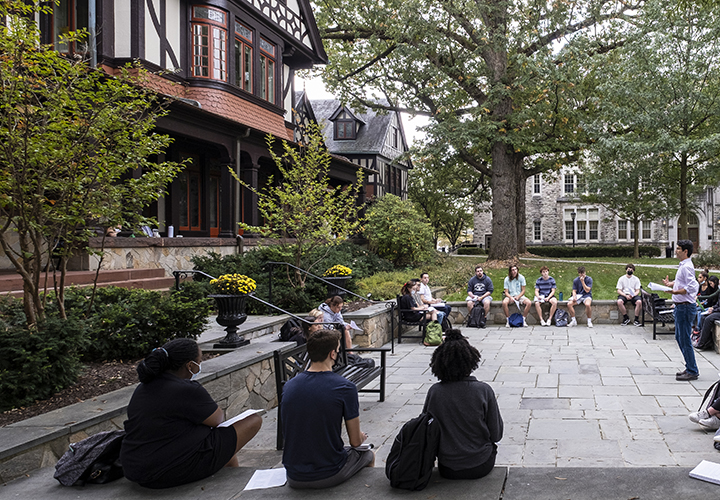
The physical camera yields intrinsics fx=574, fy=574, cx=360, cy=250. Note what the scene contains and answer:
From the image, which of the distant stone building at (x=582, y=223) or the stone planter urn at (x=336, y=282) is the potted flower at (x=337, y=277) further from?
the distant stone building at (x=582, y=223)

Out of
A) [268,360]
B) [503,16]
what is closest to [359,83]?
[503,16]

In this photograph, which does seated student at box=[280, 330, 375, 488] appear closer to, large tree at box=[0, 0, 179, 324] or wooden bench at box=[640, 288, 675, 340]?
large tree at box=[0, 0, 179, 324]

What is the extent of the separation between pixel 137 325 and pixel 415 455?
405 centimetres

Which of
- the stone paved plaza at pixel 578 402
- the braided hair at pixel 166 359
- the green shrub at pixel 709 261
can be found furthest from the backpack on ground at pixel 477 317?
the green shrub at pixel 709 261

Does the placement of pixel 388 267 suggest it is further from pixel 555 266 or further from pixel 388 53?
pixel 388 53

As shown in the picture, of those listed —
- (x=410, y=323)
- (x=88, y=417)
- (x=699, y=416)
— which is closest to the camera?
(x=88, y=417)

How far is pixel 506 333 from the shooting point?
12047 millimetres

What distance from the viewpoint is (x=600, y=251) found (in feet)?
136

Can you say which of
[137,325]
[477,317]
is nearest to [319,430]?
[137,325]

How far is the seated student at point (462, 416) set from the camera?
3.42 metres

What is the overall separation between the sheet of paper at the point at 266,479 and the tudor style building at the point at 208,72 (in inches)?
380

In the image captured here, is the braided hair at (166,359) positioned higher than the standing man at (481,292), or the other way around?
the braided hair at (166,359)

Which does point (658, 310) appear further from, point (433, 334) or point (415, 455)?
point (415, 455)

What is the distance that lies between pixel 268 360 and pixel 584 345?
622cm
